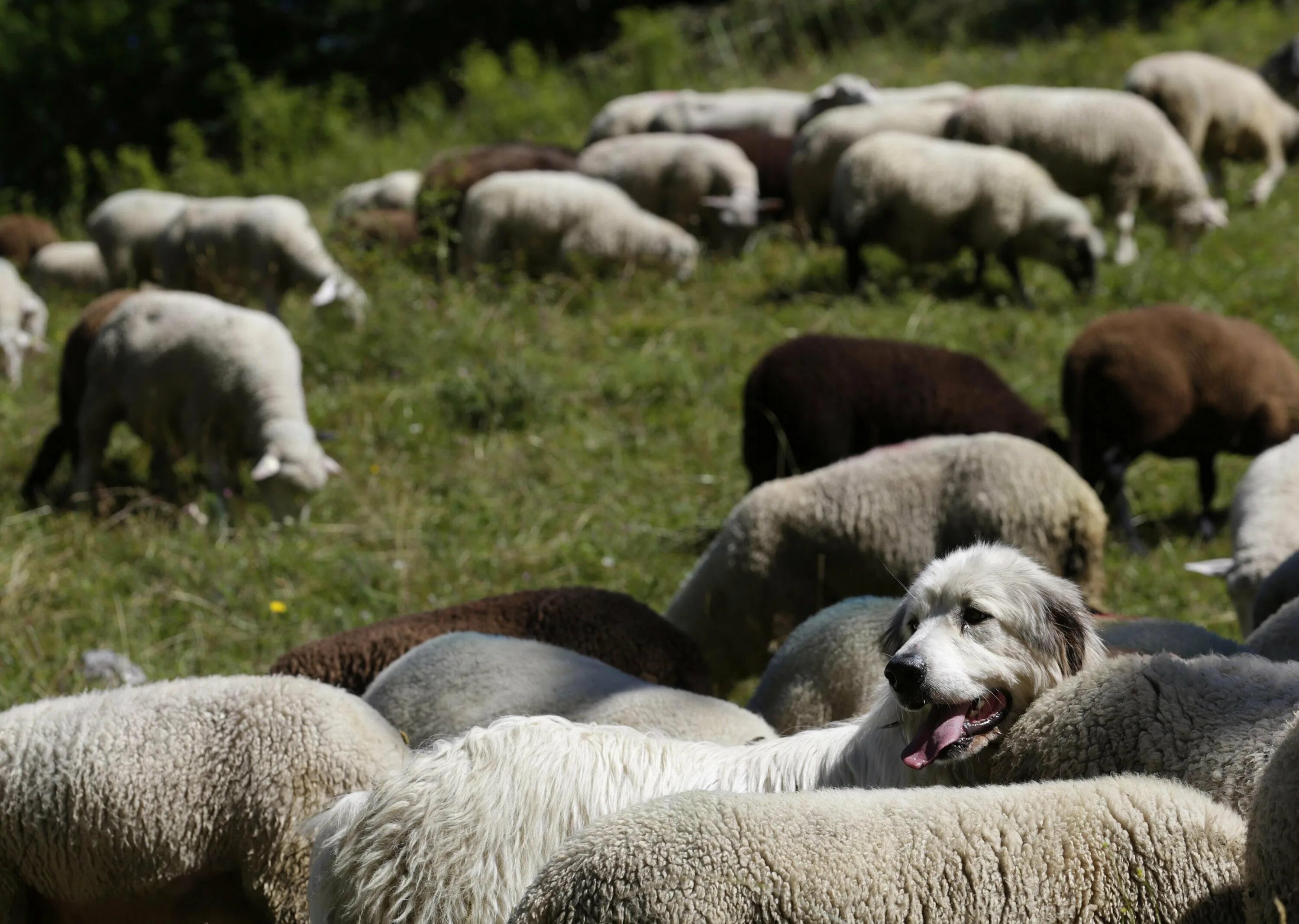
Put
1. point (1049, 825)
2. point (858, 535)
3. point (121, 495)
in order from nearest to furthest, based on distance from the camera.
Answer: point (1049, 825) < point (858, 535) < point (121, 495)

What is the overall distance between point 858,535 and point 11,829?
350 centimetres

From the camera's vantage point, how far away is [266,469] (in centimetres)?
825

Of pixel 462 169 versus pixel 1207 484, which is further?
pixel 462 169

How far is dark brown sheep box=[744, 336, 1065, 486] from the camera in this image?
24.0 ft

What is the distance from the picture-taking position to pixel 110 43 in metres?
27.5

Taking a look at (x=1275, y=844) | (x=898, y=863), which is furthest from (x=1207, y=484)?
(x=898, y=863)

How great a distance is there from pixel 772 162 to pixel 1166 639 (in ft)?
34.0

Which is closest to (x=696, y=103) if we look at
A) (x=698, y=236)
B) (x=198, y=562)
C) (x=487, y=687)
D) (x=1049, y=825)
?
(x=698, y=236)

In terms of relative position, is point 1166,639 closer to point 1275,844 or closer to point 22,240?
point 1275,844

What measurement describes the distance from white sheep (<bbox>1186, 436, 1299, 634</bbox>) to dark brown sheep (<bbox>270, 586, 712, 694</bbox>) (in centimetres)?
219

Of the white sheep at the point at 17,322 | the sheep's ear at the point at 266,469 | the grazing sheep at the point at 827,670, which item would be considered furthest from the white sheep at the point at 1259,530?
the white sheep at the point at 17,322

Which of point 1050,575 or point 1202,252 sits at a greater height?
point 1050,575

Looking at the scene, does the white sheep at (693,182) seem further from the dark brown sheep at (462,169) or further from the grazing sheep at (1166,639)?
the grazing sheep at (1166,639)

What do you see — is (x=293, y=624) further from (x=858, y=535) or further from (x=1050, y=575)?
(x=1050, y=575)
